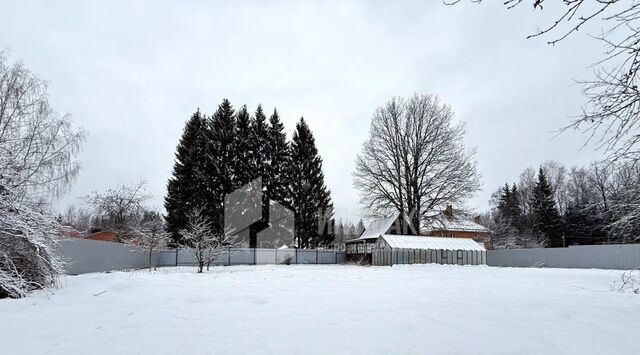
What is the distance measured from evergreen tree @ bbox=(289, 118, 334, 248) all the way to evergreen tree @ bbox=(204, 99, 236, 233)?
603 cm

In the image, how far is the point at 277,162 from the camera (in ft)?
119

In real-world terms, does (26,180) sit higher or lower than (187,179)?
lower

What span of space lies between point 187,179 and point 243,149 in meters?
5.75

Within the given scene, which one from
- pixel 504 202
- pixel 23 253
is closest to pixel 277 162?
pixel 23 253

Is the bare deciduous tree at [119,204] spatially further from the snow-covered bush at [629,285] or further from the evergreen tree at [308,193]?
the snow-covered bush at [629,285]

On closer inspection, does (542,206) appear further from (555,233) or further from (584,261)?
(584,261)

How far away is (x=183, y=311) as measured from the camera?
20.6 feet

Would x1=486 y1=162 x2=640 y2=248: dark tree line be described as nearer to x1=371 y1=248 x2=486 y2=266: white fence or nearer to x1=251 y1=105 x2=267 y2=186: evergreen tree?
x1=371 y1=248 x2=486 y2=266: white fence

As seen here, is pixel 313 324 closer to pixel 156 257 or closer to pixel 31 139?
pixel 31 139

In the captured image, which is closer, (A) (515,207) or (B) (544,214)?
(B) (544,214)

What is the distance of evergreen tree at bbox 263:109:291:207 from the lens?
116 ft

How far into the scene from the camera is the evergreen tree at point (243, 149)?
1355 inches

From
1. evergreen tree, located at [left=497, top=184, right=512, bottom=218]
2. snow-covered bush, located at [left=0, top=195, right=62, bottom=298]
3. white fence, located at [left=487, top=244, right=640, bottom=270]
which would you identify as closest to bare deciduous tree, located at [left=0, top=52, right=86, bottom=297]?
snow-covered bush, located at [left=0, top=195, right=62, bottom=298]

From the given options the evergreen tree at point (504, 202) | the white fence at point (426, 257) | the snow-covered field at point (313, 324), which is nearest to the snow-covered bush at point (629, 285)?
the snow-covered field at point (313, 324)
